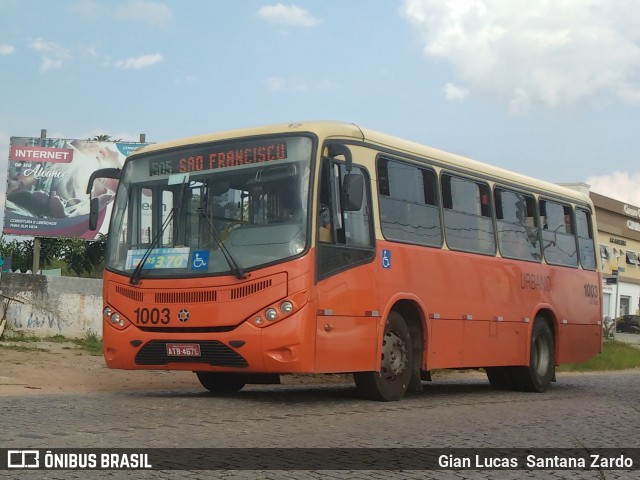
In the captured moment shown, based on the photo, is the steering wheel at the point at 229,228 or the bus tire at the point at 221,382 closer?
the steering wheel at the point at 229,228

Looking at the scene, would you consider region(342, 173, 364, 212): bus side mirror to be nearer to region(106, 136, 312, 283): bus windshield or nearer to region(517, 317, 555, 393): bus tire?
region(106, 136, 312, 283): bus windshield

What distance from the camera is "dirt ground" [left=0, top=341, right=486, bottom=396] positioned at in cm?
1465

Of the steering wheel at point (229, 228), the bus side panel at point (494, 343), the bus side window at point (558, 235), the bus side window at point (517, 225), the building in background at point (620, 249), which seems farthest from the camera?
the building in background at point (620, 249)

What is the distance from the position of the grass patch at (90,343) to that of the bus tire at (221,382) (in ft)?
24.3

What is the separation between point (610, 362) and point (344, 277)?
64.9 ft

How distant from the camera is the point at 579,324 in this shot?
1761 centimetres

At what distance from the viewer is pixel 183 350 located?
1109 cm

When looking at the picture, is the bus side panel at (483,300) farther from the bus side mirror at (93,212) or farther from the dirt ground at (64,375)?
the dirt ground at (64,375)

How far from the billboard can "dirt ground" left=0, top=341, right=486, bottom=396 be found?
12909 mm

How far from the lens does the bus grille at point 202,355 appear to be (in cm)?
1082

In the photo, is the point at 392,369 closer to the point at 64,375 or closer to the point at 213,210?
the point at 213,210

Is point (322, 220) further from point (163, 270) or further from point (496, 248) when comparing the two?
point (496, 248)

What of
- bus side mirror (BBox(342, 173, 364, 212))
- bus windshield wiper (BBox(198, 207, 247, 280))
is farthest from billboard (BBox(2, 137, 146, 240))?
bus side mirror (BBox(342, 173, 364, 212))

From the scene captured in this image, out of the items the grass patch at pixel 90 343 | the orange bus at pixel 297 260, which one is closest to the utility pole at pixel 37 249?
the grass patch at pixel 90 343
